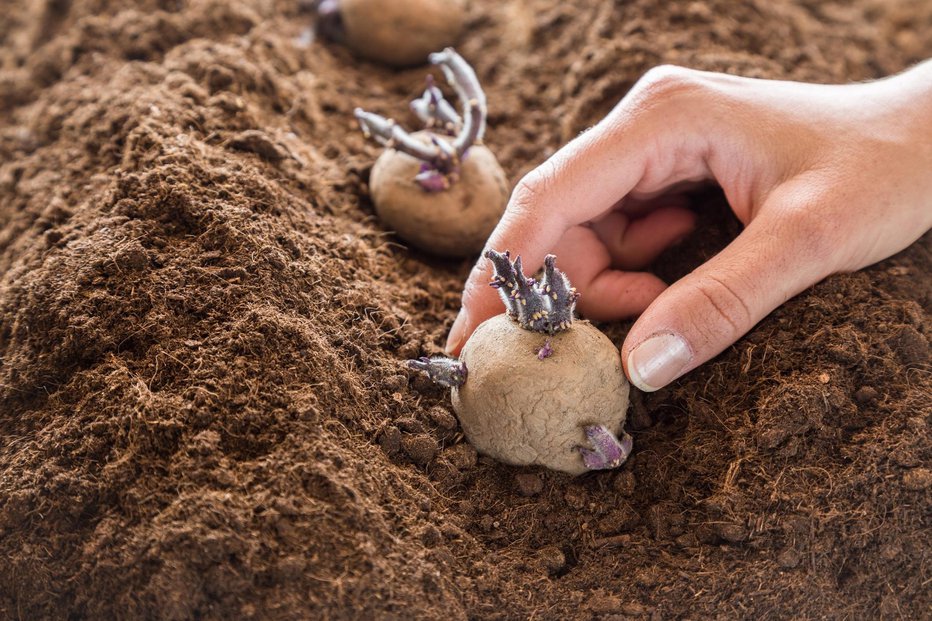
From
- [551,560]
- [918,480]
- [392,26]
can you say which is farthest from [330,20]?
[918,480]

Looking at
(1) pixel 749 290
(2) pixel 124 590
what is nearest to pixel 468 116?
(1) pixel 749 290

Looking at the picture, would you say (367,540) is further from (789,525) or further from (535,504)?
(789,525)

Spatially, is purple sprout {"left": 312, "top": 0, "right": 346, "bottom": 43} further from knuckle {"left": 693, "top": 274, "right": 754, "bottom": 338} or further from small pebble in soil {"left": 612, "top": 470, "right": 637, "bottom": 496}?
small pebble in soil {"left": 612, "top": 470, "right": 637, "bottom": 496}

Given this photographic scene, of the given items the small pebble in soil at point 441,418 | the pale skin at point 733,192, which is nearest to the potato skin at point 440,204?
the pale skin at point 733,192

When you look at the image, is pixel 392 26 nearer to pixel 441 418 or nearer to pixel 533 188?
pixel 533 188

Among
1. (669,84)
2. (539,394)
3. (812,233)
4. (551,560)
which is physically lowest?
(551,560)
